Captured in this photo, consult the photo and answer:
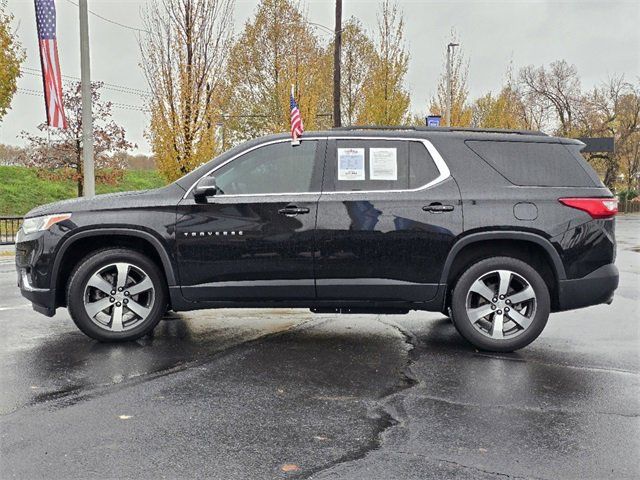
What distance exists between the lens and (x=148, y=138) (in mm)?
17109

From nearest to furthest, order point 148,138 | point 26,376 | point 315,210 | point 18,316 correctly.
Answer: point 26,376
point 315,210
point 18,316
point 148,138

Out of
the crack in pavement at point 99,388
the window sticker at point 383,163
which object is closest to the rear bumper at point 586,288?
the window sticker at point 383,163

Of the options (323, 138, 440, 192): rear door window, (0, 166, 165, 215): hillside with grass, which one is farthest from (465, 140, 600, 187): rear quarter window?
(0, 166, 165, 215): hillside with grass

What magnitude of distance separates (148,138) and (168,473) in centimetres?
1534

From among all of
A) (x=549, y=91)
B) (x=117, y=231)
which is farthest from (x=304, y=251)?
(x=549, y=91)

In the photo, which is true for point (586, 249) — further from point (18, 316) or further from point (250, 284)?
point (18, 316)

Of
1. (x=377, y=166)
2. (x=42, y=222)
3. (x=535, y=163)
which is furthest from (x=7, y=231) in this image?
(x=535, y=163)

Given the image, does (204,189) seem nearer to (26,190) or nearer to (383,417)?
(383,417)

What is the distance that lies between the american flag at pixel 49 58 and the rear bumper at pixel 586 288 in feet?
37.2

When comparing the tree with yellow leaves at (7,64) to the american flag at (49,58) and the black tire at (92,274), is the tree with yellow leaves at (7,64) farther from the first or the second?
the black tire at (92,274)

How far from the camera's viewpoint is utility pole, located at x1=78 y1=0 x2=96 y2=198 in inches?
533

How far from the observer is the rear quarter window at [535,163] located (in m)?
5.16

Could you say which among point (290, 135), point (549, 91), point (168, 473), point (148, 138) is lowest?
point (168, 473)

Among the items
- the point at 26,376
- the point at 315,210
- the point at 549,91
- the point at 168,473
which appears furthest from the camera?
the point at 549,91
